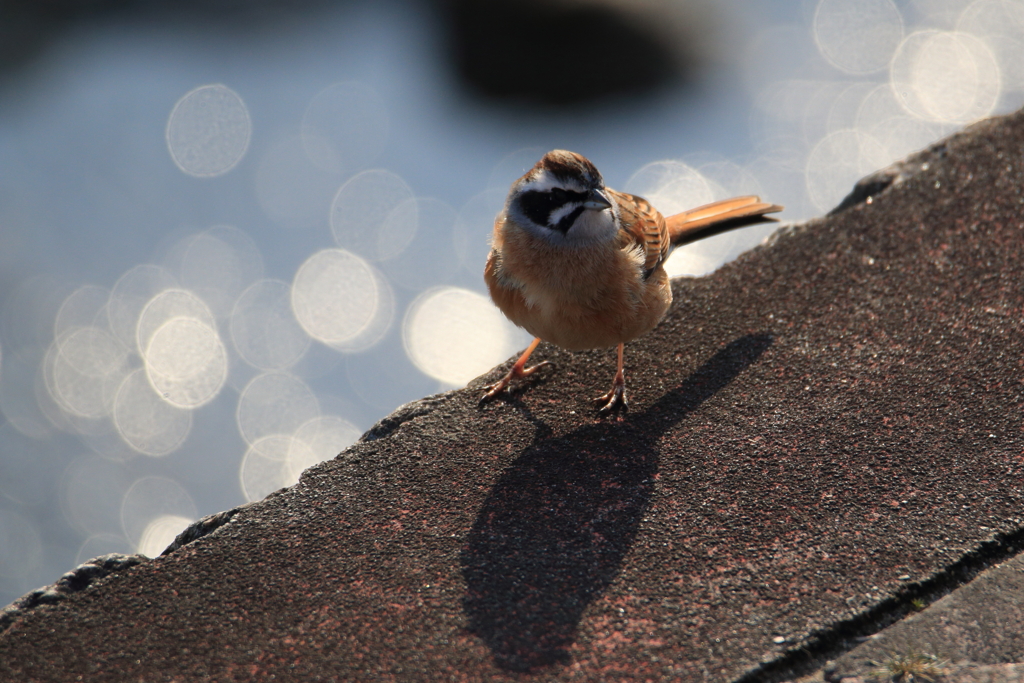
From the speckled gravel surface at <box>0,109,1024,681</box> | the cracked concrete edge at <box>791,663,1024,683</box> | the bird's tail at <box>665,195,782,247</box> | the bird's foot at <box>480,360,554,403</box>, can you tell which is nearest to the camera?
the cracked concrete edge at <box>791,663,1024,683</box>


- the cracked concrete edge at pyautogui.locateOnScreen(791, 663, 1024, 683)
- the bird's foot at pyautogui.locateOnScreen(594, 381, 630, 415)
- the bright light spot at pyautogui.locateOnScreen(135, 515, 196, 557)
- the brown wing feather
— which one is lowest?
the cracked concrete edge at pyautogui.locateOnScreen(791, 663, 1024, 683)

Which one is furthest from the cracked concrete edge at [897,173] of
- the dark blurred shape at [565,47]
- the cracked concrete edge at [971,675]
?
the dark blurred shape at [565,47]

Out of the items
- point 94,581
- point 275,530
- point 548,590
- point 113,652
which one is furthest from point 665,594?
point 94,581

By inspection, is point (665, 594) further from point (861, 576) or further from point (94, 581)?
point (94, 581)

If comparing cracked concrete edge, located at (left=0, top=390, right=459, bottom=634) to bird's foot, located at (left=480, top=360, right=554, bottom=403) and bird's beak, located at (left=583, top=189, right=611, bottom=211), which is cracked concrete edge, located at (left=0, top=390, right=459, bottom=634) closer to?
bird's foot, located at (left=480, top=360, right=554, bottom=403)

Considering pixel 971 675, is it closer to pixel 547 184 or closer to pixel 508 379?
pixel 508 379

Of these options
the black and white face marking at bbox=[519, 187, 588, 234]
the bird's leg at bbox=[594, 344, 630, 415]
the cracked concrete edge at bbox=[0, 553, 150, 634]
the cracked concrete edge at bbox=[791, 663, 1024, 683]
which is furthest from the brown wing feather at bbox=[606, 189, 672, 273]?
the cracked concrete edge at bbox=[0, 553, 150, 634]
